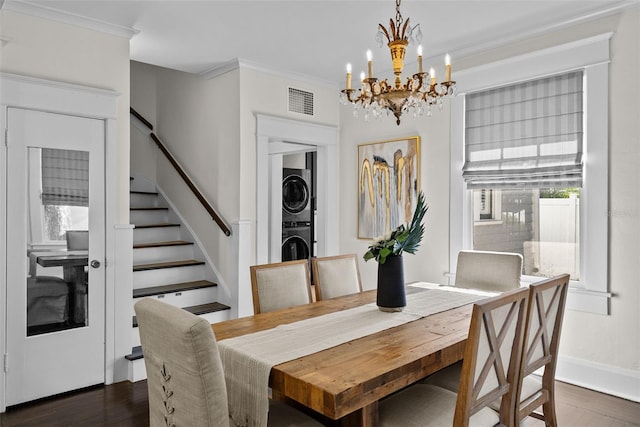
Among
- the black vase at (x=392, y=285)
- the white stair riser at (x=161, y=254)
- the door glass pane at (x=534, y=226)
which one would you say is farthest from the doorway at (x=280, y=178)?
the black vase at (x=392, y=285)

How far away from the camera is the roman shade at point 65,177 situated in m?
3.01

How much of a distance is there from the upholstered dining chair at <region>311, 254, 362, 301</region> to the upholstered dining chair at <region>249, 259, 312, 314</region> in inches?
4.1

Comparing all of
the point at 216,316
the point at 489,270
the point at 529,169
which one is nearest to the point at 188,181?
the point at 216,316

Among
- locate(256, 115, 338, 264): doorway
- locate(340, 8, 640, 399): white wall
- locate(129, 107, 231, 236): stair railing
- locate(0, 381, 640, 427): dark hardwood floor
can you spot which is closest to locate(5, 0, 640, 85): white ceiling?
locate(340, 8, 640, 399): white wall

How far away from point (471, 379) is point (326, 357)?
54cm

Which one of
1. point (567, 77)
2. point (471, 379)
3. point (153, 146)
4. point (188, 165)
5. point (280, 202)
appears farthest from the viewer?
point (280, 202)

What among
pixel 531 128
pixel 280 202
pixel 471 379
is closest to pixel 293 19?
pixel 531 128

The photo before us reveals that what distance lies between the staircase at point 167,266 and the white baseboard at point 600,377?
2797 millimetres

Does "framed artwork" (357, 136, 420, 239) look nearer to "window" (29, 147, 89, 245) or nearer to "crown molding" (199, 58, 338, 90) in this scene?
"crown molding" (199, 58, 338, 90)

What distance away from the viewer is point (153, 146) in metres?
5.26

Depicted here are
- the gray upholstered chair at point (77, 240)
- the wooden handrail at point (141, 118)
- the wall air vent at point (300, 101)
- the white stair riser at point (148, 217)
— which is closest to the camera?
the gray upholstered chair at point (77, 240)

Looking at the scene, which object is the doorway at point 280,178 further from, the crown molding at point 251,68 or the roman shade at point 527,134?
the roman shade at point 527,134

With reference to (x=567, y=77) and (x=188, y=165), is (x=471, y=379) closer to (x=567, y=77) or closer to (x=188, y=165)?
(x=567, y=77)

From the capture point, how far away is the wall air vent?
4.50 meters
